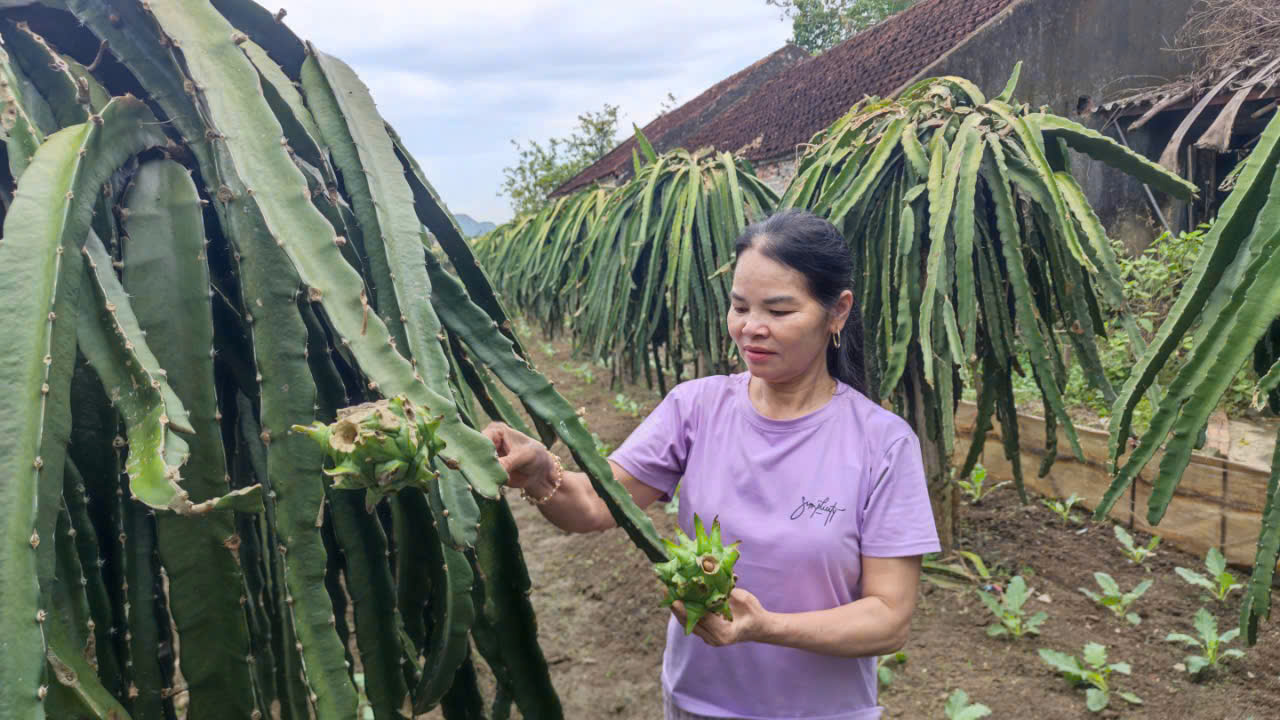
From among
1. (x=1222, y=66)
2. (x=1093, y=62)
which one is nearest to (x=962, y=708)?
(x=1222, y=66)

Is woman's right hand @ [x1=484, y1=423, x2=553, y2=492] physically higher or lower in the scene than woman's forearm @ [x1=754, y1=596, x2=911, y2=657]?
higher

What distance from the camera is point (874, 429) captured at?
1662mm

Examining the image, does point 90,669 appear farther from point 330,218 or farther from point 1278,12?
point 1278,12

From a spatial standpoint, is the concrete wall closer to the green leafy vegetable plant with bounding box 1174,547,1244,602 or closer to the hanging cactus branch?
the green leafy vegetable plant with bounding box 1174,547,1244,602

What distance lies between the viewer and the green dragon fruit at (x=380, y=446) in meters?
0.78

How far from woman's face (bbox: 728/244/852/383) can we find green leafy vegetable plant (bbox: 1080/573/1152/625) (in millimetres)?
2526

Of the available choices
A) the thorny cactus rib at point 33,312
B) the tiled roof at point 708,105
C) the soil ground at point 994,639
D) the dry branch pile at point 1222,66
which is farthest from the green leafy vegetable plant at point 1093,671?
the tiled roof at point 708,105

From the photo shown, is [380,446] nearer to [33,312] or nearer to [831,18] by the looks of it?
[33,312]

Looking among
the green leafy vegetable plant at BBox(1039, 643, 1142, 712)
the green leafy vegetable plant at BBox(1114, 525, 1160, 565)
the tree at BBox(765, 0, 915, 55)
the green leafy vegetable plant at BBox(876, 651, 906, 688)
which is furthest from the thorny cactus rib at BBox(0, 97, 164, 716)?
the tree at BBox(765, 0, 915, 55)

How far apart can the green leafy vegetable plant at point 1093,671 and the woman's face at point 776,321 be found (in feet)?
6.74

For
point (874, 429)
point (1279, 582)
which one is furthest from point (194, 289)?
point (1279, 582)

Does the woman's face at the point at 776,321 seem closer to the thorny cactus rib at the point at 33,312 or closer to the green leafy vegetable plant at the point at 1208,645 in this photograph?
the thorny cactus rib at the point at 33,312

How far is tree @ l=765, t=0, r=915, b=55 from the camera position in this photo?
23.5 meters

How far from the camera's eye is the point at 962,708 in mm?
2822
